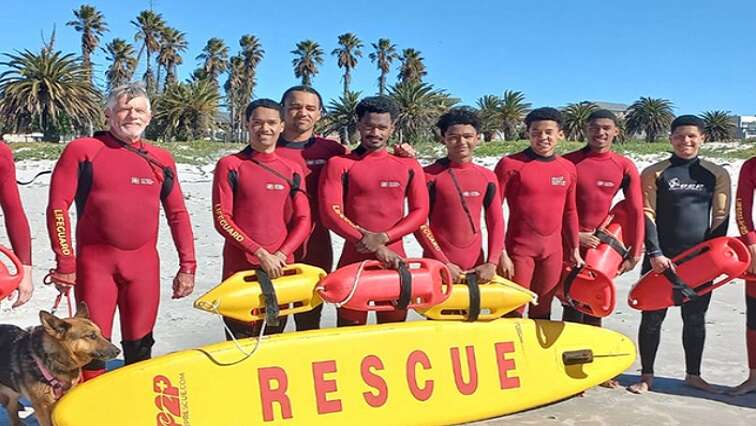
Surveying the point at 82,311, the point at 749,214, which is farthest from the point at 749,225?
the point at 82,311

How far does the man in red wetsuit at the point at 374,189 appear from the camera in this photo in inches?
154

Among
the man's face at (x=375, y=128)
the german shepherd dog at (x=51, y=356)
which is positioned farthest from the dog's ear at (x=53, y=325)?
the man's face at (x=375, y=128)

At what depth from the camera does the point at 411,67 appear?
5359 centimetres

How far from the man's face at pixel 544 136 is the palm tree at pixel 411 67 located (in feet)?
163

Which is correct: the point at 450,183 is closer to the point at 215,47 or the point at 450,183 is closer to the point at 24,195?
the point at 24,195

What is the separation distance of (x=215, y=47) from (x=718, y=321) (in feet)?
184

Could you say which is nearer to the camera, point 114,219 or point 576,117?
point 114,219

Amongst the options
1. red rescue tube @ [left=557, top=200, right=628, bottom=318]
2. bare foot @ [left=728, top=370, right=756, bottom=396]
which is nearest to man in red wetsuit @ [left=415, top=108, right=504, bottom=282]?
red rescue tube @ [left=557, top=200, right=628, bottom=318]

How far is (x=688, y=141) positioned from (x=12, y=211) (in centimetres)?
424

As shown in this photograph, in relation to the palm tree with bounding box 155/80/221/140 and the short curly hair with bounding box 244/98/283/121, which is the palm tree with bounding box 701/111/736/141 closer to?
the palm tree with bounding box 155/80/221/140

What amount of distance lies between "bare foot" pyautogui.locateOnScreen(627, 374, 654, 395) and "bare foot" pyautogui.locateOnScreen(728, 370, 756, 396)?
51 cm

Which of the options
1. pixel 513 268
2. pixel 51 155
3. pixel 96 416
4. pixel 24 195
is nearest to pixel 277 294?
pixel 96 416

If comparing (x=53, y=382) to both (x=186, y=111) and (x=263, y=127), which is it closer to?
(x=263, y=127)

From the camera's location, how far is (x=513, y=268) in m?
4.31
